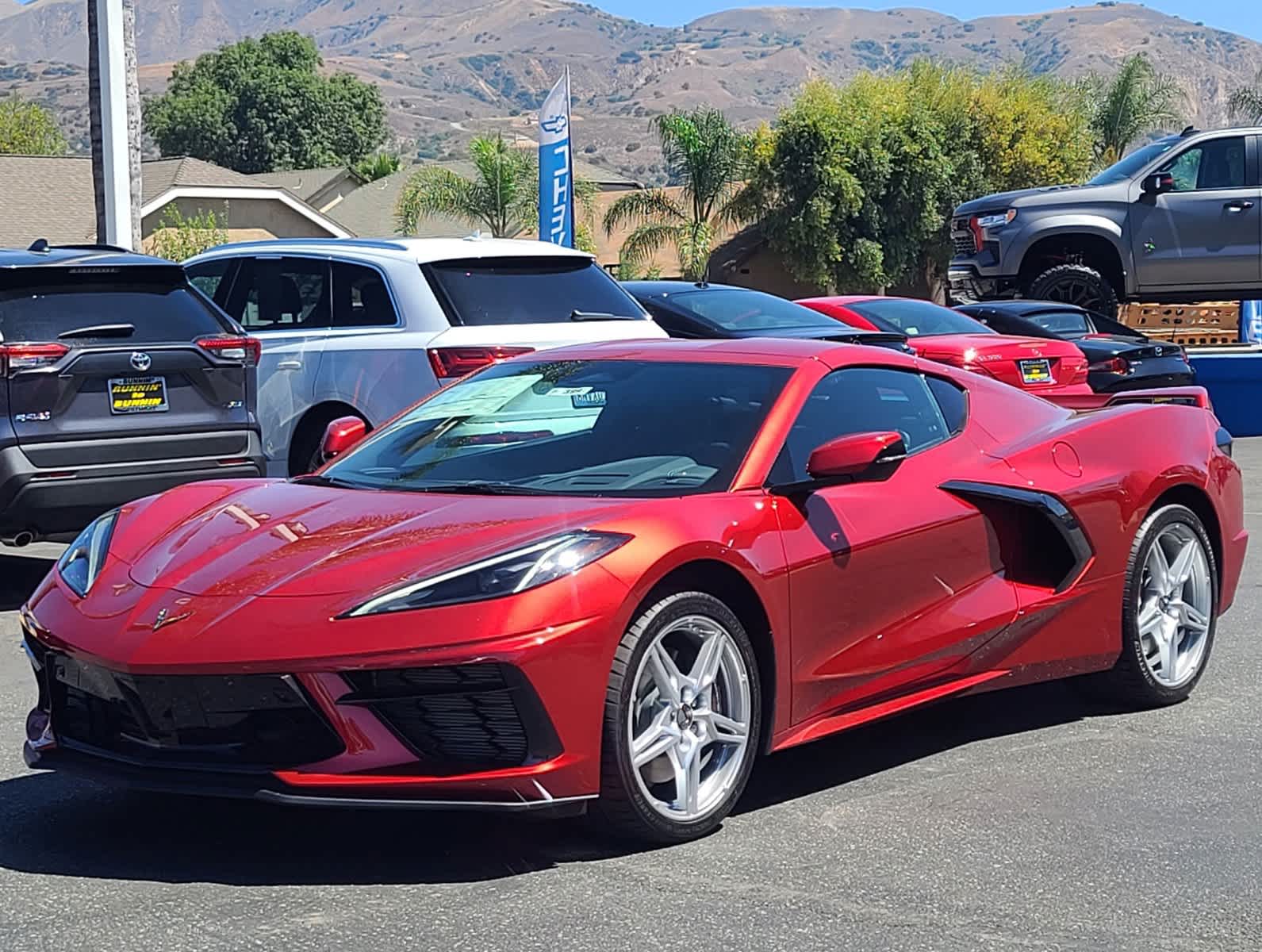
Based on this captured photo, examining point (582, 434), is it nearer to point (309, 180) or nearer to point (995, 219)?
point (995, 219)

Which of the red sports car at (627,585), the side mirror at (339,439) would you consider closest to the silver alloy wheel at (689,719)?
the red sports car at (627,585)

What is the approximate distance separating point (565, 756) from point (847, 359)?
1.97 meters

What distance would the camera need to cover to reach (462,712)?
4.31 meters

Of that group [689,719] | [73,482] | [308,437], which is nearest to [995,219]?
[308,437]

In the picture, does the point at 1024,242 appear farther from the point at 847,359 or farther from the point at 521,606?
the point at 521,606

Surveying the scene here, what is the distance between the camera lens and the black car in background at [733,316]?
12680mm

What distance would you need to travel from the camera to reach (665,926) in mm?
4031

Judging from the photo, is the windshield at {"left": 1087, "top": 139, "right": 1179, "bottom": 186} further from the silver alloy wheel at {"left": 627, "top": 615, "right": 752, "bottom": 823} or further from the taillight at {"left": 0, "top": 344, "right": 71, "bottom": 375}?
the silver alloy wheel at {"left": 627, "top": 615, "right": 752, "bottom": 823}

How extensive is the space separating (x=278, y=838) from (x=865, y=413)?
231cm

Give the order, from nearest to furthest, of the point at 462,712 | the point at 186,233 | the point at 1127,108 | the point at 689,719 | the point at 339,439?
the point at 462,712 < the point at 689,719 < the point at 339,439 < the point at 186,233 < the point at 1127,108

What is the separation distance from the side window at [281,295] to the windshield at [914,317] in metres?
5.25

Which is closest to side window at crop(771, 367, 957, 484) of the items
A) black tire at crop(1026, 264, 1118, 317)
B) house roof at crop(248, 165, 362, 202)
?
black tire at crop(1026, 264, 1118, 317)

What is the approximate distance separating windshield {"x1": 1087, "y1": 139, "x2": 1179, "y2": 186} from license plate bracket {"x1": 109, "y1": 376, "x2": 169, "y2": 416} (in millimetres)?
11635

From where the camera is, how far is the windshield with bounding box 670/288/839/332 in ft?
42.3
